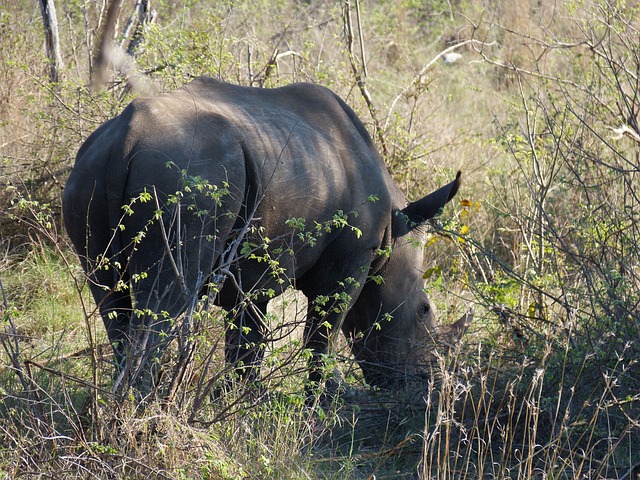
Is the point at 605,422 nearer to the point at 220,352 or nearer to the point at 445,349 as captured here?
the point at 445,349

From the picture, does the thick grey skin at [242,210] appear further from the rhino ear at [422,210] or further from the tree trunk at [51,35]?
the tree trunk at [51,35]

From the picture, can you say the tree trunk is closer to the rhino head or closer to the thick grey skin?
the thick grey skin

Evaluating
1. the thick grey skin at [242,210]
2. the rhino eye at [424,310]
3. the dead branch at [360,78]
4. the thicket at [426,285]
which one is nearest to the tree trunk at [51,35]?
the thicket at [426,285]

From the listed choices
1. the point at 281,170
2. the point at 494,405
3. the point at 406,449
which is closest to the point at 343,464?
the point at 406,449

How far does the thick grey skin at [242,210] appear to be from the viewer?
448cm

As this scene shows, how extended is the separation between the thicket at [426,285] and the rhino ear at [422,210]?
28 cm

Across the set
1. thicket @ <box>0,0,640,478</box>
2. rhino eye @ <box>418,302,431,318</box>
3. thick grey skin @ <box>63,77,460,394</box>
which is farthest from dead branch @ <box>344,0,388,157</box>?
rhino eye @ <box>418,302,431,318</box>

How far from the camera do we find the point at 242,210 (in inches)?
195

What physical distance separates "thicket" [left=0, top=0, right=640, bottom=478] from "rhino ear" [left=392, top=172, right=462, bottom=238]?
28 centimetres

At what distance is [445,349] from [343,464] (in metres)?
1.28

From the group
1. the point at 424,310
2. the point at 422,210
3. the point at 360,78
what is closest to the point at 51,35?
the point at 360,78

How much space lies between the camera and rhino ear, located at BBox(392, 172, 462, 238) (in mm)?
5986

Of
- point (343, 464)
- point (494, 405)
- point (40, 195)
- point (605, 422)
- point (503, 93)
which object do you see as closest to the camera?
point (343, 464)

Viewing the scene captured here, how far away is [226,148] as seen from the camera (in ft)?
15.6
